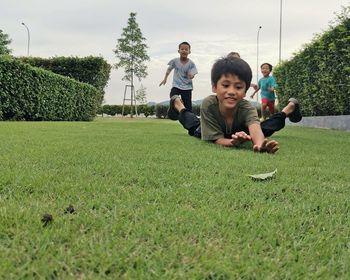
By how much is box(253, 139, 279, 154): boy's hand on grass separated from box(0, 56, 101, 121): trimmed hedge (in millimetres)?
8278

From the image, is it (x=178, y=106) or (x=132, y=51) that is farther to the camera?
(x=132, y=51)

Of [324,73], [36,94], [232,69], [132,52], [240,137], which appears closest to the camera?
[240,137]

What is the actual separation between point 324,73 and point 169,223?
1016 cm

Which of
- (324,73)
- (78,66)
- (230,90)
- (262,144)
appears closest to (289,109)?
(230,90)

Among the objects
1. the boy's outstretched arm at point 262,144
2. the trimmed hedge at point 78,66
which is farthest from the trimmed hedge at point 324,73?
the trimmed hedge at point 78,66

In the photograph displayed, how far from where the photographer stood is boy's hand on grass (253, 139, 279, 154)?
3.53m

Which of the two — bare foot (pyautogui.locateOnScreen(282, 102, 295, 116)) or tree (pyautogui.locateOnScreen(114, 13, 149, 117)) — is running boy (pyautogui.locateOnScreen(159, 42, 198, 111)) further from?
tree (pyautogui.locateOnScreen(114, 13, 149, 117))

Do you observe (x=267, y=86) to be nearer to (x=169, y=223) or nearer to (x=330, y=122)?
(x=330, y=122)

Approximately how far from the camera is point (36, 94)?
38.7 feet

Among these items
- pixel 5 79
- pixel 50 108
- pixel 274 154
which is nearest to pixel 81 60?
pixel 50 108

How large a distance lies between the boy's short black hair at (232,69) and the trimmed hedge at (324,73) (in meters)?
6.00

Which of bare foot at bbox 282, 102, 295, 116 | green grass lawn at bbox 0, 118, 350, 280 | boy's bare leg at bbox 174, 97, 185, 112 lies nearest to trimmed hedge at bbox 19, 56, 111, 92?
boy's bare leg at bbox 174, 97, 185, 112

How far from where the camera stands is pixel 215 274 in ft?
3.20

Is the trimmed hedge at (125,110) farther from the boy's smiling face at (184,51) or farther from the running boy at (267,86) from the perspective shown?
the boy's smiling face at (184,51)
